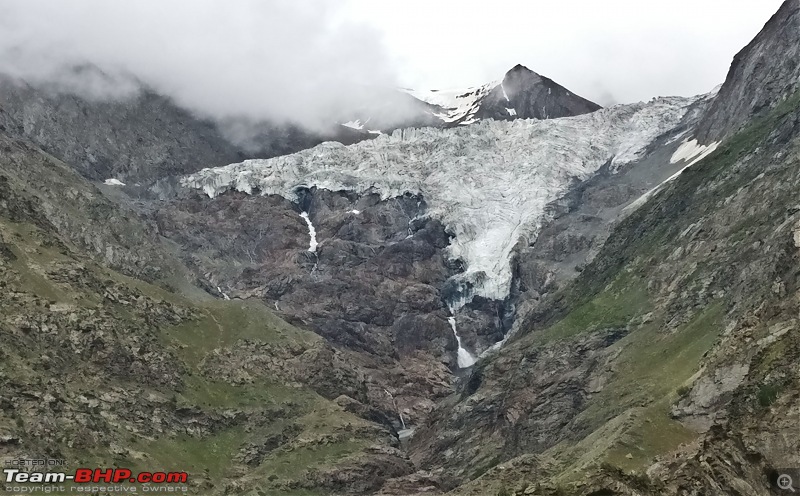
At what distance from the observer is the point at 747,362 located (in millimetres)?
67688

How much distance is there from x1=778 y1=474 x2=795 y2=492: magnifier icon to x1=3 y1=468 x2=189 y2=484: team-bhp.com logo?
253ft

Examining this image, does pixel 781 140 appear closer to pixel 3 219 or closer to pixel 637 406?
pixel 637 406

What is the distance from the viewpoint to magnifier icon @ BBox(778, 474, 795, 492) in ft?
140

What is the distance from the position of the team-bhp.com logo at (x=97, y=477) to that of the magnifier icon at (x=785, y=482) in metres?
77.0

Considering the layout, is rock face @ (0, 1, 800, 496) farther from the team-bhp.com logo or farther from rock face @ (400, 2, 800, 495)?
the team-bhp.com logo

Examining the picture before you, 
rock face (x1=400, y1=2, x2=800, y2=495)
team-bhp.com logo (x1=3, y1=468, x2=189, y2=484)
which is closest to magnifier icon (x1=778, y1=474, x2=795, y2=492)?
rock face (x1=400, y1=2, x2=800, y2=495)

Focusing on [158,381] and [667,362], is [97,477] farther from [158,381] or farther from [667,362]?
[667,362]

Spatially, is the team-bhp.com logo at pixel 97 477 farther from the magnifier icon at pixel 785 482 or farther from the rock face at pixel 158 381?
the magnifier icon at pixel 785 482

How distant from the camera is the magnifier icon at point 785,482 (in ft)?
140

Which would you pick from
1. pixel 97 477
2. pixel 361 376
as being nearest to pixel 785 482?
pixel 97 477

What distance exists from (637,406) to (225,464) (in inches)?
2504

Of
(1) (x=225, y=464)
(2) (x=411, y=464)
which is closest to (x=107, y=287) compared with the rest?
(1) (x=225, y=464)

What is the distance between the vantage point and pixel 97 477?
95250mm

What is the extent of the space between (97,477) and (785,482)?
80708 millimetres
